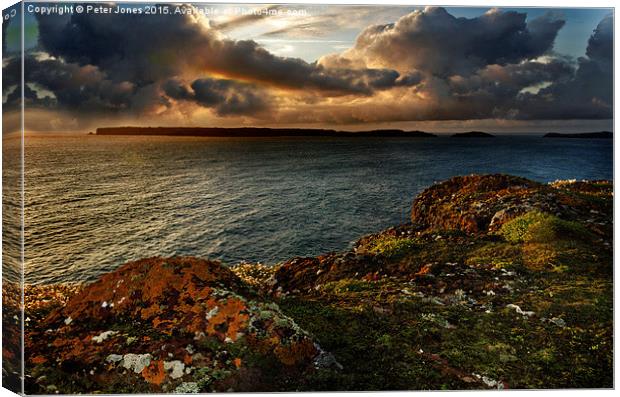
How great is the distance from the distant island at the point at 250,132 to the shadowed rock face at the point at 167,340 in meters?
3.50

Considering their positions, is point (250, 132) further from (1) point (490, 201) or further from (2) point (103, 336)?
(1) point (490, 201)

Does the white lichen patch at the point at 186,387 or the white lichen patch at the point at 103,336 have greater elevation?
the white lichen patch at the point at 103,336

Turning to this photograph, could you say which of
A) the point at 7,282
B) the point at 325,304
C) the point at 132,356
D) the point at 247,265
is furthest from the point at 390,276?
the point at 7,282

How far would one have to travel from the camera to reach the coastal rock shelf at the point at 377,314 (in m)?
10.5

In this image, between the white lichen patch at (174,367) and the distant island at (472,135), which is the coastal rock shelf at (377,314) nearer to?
the white lichen patch at (174,367)

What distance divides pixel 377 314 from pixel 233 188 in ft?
14.3

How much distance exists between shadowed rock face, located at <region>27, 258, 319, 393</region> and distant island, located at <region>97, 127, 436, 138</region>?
350 cm

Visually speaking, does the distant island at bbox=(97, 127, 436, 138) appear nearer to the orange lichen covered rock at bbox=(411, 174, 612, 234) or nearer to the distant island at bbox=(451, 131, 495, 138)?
the distant island at bbox=(451, 131, 495, 138)

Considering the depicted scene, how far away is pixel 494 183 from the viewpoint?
14758mm

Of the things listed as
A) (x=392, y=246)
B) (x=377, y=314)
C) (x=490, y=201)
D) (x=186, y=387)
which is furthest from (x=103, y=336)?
(x=490, y=201)

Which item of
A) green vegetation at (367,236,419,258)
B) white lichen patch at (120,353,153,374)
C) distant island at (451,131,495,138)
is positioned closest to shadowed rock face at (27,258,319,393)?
white lichen patch at (120,353,153,374)

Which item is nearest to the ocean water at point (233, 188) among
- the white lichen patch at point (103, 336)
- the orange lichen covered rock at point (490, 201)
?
the orange lichen covered rock at point (490, 201)

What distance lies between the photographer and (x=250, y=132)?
45.2ft

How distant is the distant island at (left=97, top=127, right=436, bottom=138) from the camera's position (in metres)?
12.9
